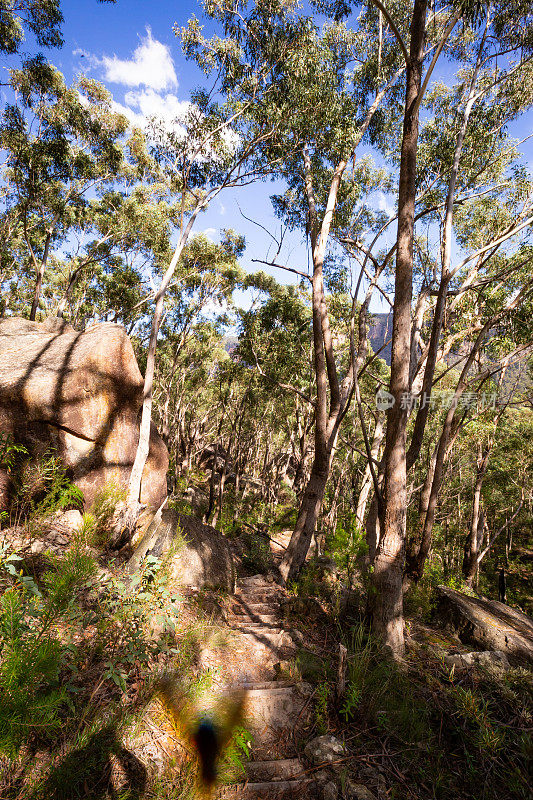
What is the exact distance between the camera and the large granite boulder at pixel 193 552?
5484mm

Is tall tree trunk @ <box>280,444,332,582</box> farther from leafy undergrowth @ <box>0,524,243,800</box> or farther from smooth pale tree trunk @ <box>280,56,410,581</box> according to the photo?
leafy undergrowth @ <box>0,524,243,800</box>

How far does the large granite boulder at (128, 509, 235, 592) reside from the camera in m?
5.48

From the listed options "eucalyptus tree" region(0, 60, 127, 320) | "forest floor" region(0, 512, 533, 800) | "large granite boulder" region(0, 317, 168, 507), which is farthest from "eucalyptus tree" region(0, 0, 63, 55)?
"forest floor" region(0, 512, 533, 800)

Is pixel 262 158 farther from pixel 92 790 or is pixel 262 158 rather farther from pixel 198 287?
pixel 92 790

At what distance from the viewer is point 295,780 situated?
2715 millimetres

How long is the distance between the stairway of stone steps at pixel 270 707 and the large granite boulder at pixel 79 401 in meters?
3.52

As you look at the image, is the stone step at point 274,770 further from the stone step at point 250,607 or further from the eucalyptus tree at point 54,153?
the eucalyptus tree at point 54,153

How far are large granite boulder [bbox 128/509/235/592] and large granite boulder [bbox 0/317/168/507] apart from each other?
1.66m

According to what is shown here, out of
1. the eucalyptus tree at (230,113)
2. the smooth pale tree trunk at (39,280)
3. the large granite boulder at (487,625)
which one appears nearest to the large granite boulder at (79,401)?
the eucalyptus tree at (230,113)

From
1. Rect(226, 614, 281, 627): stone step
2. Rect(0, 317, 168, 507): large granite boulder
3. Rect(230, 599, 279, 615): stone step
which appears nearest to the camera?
Rect(226, 614, 281, 627): stone step

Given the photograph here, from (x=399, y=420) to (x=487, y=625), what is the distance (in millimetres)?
3569

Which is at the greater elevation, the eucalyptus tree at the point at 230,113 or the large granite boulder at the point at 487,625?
the eucalyptus tree at the point at 230,113

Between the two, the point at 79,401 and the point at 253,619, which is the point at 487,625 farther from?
the point at 79,401

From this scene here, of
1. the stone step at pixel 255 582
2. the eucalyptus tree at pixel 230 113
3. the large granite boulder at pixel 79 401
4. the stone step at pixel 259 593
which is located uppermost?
the eucalyptus tree at pixel 230 113
